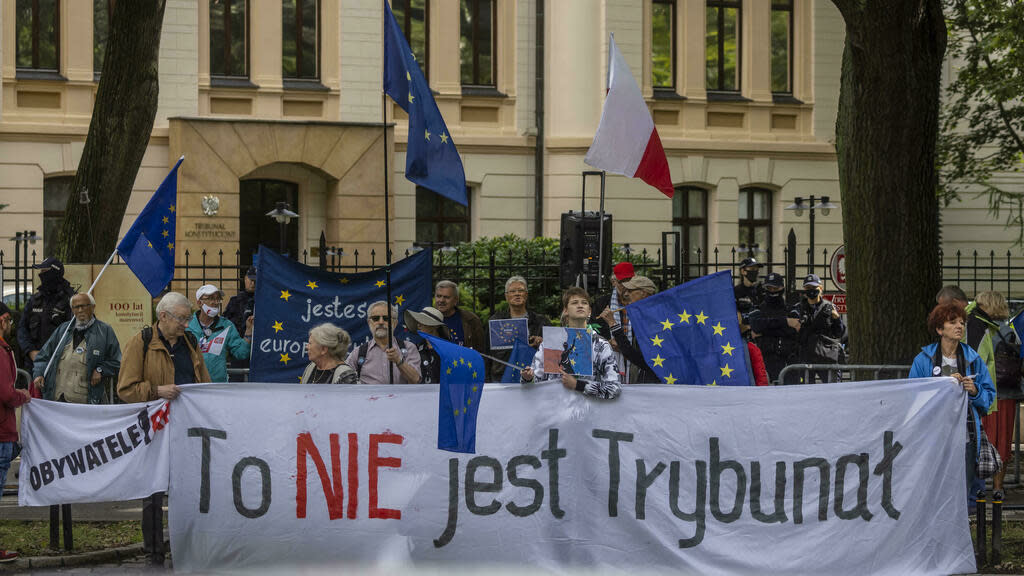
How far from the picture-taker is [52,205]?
26203 mm

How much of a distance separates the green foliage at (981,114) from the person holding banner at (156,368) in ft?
63.5

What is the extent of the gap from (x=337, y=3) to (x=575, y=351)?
64.6ft

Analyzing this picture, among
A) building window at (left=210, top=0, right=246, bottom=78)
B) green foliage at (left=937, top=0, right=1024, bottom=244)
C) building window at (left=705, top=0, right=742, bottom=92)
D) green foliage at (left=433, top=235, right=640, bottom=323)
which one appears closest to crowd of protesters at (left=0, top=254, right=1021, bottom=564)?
green foliage at (left=433, top=235, right=640, bottom=323)

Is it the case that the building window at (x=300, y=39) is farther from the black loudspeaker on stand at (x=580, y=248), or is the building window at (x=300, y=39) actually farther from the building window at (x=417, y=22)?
the black loudspeaker on stand at (x=580, y=248)

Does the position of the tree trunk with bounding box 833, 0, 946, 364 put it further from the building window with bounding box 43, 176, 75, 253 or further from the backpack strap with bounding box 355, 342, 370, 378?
the building window with bounding box 43, 176, 75, 253

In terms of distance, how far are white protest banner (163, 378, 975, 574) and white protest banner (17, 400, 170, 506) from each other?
20cm

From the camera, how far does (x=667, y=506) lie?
8.80 metres

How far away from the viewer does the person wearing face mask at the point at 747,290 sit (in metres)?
15.0

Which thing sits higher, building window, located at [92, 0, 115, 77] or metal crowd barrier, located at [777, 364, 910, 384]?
building window, located at [92, 0, 115, 77]

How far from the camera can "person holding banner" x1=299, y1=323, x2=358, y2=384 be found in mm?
9234

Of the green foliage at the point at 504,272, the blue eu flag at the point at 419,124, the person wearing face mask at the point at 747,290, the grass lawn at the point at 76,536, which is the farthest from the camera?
the green foliage at the point at 504,272

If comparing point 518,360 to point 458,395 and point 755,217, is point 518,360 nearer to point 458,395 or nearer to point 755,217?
point 458,395

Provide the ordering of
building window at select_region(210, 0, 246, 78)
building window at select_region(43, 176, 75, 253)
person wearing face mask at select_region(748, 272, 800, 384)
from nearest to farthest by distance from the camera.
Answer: person wearing face mask at select_region(748, 272, 800, 384) < building window at select_region(43, 176, 75, 253) < building window at select_region(210, 0, 246, 78)

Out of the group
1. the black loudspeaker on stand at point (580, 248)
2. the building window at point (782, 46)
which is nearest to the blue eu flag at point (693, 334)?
the black loudspeaker on stand at point (580, 248)
